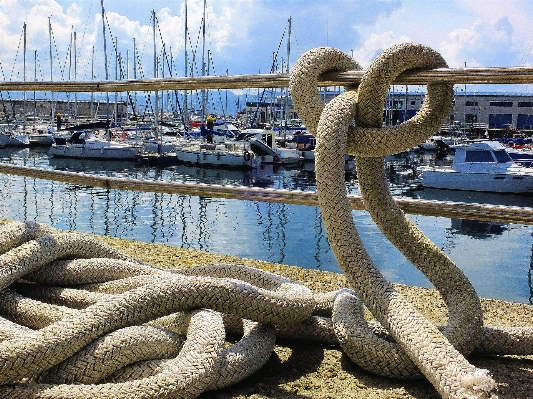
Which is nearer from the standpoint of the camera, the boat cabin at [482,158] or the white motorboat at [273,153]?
the boat cabin at [482,158]

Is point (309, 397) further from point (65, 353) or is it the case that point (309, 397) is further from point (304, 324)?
point (65, 353)

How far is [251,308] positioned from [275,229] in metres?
13.7

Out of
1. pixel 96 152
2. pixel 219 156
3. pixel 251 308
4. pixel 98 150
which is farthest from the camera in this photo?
pixel 96 152

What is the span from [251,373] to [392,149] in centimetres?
83

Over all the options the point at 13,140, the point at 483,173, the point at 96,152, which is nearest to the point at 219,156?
the point at 96,152

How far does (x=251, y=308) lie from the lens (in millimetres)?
1870

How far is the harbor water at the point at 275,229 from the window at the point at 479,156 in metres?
1.43

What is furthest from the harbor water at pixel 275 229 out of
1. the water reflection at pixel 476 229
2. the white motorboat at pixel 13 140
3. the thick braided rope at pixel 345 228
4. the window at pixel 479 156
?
the white motorboat at pixel 13 140

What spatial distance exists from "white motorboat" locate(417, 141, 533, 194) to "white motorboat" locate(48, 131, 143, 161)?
17.7m

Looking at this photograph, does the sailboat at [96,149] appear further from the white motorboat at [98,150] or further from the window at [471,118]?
the window at [471,118]

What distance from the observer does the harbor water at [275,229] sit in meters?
11.0

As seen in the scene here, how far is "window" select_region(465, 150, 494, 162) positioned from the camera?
2325 cm

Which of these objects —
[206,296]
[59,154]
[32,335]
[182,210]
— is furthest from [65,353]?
[59,154]

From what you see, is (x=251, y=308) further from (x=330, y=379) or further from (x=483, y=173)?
(x=483, y=173)
